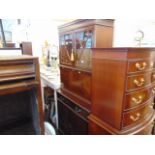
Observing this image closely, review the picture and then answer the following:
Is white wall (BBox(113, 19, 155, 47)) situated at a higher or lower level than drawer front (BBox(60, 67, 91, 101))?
higher

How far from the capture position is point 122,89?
854 millimetres

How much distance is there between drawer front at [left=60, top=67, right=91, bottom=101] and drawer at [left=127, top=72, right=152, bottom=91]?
0.45m

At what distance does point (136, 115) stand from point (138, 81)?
0.92 ft

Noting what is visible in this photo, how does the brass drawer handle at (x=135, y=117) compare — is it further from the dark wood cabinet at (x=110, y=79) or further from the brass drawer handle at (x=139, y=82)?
the brass drawer handle at (x=139, y=82)

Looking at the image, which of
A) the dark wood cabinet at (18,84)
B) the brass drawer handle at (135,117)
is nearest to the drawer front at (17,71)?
the dark wood cabinet at (18,84)

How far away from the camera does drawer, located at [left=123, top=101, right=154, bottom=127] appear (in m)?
0.93

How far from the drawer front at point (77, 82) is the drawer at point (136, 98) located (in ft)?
1.47

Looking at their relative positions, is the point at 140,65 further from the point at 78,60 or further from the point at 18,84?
the point at 18,84

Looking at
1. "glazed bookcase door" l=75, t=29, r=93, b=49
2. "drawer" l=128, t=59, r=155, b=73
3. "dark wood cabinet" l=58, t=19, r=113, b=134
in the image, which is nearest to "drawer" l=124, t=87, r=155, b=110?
"drawer" l=128, t=59, r=155, b=73

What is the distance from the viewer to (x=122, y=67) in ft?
2.74

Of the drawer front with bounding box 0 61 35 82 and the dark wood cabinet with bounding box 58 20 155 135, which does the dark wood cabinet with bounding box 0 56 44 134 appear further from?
the dark wood cabinet with bounding box 58 20 155 135

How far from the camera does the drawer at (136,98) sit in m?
0.89
